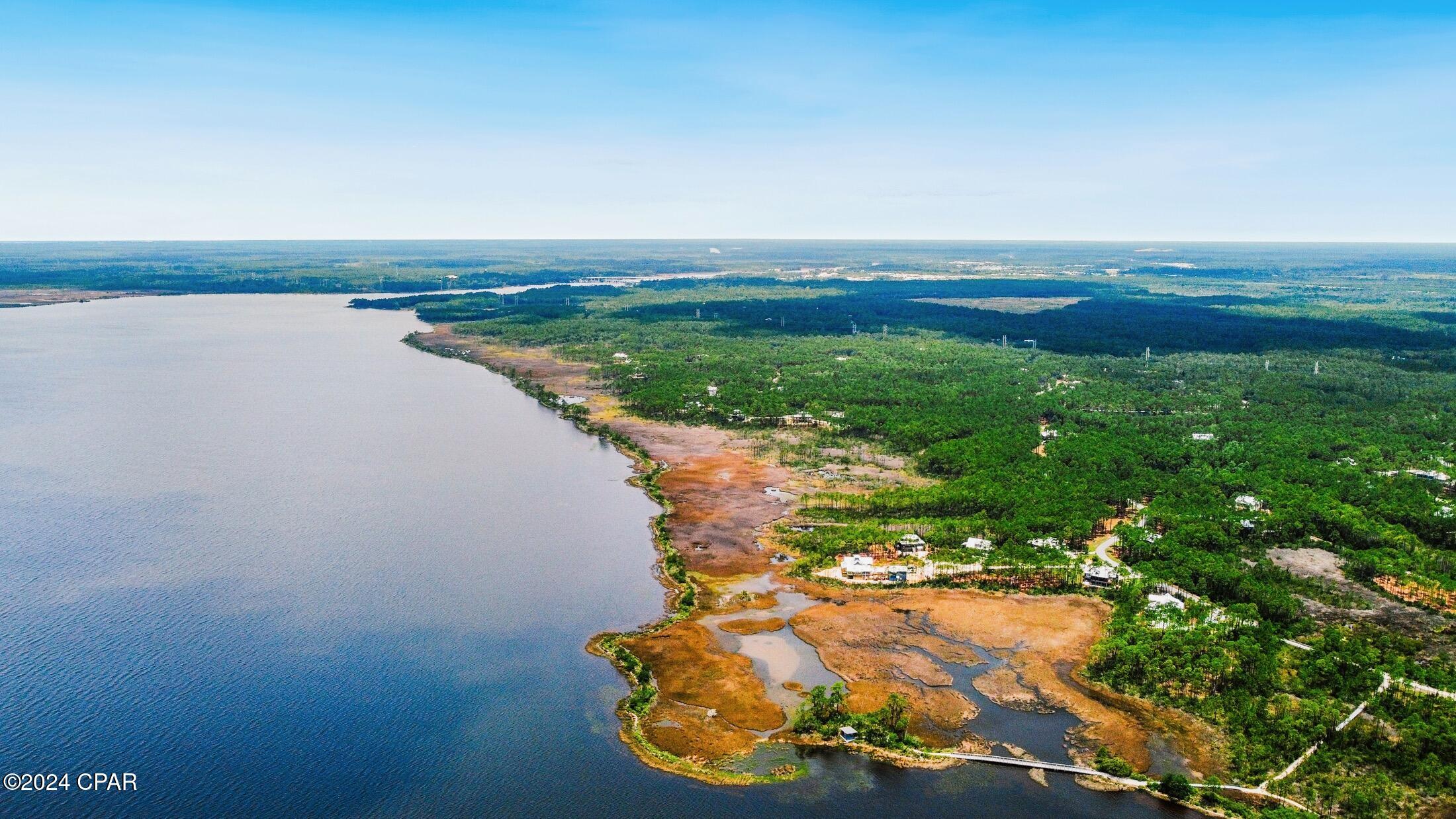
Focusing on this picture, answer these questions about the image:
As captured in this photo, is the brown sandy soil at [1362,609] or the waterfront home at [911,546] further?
the waterfront home at [911,546]

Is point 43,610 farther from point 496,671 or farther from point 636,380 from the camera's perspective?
point 636,380

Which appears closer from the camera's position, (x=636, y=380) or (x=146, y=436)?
(x=146, y=436)

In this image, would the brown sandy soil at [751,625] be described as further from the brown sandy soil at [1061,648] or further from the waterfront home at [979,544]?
the waterfront home at [979,544]

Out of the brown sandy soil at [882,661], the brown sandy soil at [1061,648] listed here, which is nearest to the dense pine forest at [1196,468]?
the brown sandy soil at [1061,648]

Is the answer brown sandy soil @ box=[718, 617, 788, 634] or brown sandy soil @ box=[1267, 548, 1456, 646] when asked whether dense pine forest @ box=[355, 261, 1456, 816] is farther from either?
brown sandy soil @ box=[718, 617, 788, 634]

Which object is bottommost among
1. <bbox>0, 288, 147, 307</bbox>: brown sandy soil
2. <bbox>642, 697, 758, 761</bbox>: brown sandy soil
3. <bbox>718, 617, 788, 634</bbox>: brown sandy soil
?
<bbox>642, 697, 758, 761</bbox>: brown sandy soil

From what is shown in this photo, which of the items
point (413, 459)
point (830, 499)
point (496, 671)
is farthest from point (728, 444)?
point (496, 671)

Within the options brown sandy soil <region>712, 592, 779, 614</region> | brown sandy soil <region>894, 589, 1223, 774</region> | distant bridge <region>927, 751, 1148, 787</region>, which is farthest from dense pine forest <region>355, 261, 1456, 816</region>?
brown sandy soil <region>712, 592, 779, 614</region>
